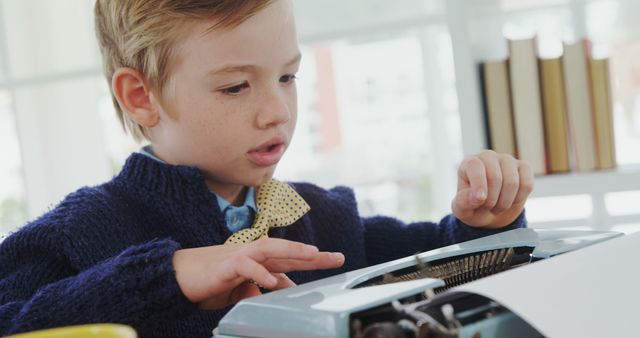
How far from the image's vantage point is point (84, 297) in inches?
30.0

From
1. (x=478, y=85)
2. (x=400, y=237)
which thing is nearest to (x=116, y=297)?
(x=400, y=237)

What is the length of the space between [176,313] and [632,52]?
5.06 feet

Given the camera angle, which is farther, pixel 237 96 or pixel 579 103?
pixel 579 103

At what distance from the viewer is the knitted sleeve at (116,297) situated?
2.43 feet

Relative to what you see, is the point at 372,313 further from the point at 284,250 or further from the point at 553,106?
the point at 553,106

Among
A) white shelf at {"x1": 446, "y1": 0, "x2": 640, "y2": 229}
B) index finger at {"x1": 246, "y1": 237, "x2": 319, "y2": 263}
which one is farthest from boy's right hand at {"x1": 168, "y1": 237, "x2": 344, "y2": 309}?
white shelf at {"x1": 446, "y1": 0, "x2": 640, "y2": 229}

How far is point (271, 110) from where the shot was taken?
0.92m

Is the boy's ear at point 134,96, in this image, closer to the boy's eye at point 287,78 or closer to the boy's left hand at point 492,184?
the boy's eye at point 287,78

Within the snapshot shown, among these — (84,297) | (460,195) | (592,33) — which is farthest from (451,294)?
(592,33)

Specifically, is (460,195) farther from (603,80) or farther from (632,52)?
(632,52)

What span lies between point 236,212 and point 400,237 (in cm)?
26

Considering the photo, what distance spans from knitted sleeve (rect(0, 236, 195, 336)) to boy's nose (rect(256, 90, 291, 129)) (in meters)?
0.21

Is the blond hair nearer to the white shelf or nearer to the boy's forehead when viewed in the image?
the boy's forehead

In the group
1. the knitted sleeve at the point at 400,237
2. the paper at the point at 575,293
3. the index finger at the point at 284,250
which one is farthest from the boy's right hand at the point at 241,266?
the knitted sleeve at the point at 400,237
